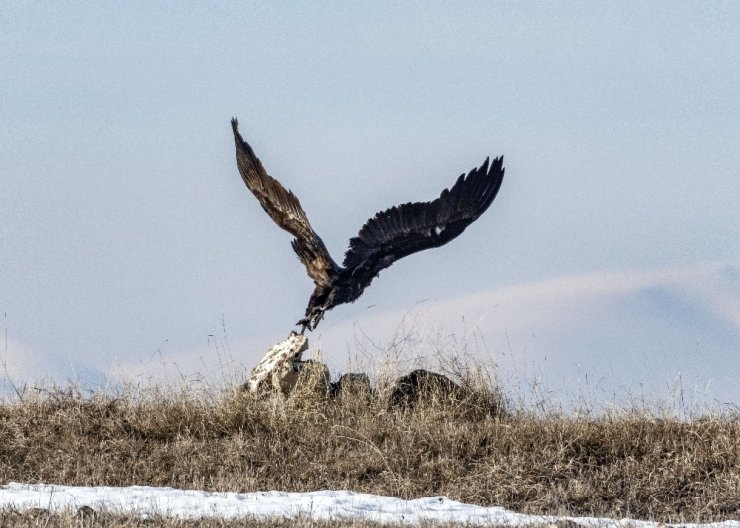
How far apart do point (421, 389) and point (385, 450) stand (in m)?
1.91

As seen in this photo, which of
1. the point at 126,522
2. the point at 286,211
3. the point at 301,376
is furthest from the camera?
the point at 286,211

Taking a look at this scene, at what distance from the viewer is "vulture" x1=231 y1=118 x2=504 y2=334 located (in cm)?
1190

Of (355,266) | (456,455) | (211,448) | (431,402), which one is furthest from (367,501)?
(355,266)

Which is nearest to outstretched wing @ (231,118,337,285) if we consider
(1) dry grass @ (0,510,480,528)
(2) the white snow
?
(2) the white snow

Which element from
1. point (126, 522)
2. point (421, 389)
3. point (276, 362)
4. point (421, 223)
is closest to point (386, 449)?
point (421, 389)

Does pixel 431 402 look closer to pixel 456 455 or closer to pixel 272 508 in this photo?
pixel 456 455

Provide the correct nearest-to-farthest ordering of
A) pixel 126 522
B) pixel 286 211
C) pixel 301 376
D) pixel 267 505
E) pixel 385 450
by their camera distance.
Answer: pixel 126 522 < pixel 267 505 < pixel 385 450 < pixel 301 376 < pixel 286 211

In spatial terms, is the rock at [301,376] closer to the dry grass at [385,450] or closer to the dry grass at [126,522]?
the dry grass at [385,450]

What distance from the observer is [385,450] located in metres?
10.1

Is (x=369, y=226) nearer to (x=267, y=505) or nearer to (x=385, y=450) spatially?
(x=385, y=450)

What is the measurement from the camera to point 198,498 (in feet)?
28.5

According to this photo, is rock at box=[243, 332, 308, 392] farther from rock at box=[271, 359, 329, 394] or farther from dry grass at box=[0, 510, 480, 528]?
dry grass at box=[0, 510, 480, 528]

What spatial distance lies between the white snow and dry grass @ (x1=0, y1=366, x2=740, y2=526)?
0.43 metres

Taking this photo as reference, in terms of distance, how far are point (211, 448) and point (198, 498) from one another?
172 cm
